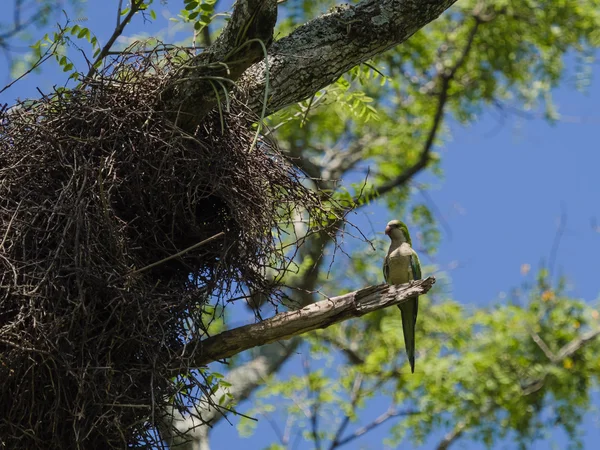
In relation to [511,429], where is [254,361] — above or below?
above

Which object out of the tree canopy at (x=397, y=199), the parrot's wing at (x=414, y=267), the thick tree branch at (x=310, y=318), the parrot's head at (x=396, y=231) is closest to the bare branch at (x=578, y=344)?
the tree canopy at (x=397, y=199)

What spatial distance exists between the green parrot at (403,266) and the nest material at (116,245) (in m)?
1.22

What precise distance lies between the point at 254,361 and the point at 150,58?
5.12m

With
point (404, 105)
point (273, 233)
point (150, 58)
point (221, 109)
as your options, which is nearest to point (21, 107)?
point (150, 58)

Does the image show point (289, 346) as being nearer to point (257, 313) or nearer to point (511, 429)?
point (511, 429)

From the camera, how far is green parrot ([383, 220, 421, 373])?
16.6 feet

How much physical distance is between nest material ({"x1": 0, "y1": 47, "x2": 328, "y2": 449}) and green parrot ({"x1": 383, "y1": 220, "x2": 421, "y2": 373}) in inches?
47.9

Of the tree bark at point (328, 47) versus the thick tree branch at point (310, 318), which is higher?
the tree bark at point (328, 47)

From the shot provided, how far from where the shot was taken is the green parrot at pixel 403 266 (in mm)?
5047

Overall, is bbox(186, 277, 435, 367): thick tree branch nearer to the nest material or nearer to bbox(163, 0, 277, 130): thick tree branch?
the nest material

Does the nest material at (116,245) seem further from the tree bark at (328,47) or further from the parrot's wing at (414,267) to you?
the parrot's wing at (414,267)

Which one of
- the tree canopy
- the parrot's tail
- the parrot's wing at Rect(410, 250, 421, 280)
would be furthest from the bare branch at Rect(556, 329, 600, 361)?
the parrot's tail

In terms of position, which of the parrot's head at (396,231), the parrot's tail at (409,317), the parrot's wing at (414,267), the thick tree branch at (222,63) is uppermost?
the parrot's head at (396,231)

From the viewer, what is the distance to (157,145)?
12.3 ft
